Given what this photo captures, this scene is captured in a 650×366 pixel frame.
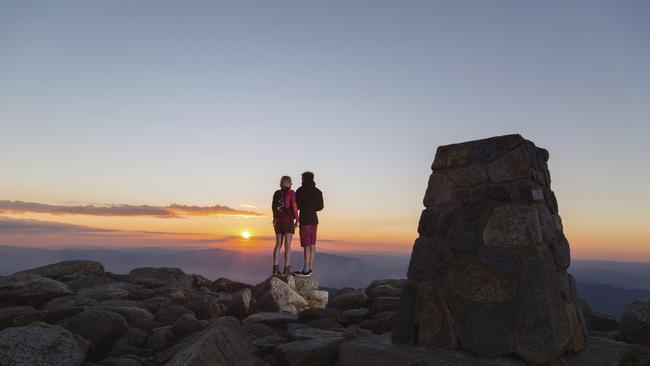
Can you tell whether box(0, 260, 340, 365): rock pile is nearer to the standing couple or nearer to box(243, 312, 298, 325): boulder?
box(243, 312, 298, 325): boulder

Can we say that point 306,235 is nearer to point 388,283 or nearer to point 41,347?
point 388,283

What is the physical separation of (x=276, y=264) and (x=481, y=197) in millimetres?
8015

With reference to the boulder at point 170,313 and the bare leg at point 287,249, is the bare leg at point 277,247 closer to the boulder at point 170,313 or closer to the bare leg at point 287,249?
the bare leg at point 287,249

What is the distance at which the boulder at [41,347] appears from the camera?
5809 millimetres

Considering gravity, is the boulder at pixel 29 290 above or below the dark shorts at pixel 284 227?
below

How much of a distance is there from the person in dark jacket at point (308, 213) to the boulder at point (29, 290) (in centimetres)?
556

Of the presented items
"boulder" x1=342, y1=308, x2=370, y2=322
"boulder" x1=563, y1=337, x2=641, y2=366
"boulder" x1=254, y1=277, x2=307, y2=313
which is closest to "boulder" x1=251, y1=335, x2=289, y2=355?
"boulder" x1=342, y1=308, x2=370, y2=322

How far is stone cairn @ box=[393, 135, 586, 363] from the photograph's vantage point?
5254mm

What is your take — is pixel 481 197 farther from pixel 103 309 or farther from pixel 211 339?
pixel 103 309

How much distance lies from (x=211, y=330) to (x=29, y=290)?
16.7ft

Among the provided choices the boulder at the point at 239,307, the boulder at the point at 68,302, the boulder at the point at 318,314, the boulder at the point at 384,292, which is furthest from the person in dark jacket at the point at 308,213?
the boulder at the point at 68,302

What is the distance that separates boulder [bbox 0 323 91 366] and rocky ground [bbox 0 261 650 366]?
12 millimetres

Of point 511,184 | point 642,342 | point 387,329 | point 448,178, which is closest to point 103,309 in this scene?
point 387,329

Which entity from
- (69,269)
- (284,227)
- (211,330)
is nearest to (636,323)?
(211,330)
